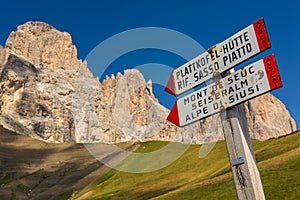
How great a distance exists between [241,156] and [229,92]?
1.57 meters

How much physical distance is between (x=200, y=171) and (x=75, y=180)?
86415 millimetres

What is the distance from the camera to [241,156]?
801cm

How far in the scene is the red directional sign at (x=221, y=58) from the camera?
26.5 feet

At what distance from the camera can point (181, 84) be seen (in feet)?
31.9

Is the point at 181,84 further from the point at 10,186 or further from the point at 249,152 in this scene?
the point at 10,186

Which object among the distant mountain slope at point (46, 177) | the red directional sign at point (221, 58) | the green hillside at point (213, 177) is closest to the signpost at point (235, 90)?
the red directional sign at point (221, 58)

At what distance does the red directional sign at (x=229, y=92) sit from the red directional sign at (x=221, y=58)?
313 millimetres

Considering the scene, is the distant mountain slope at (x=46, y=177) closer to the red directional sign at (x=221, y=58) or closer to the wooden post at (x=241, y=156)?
the red directional sign at (x=221, y=58)

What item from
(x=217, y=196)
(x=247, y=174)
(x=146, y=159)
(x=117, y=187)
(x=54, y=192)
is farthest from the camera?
(x=54, y=192)

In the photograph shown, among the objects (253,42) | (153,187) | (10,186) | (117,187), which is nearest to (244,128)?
(253,42)

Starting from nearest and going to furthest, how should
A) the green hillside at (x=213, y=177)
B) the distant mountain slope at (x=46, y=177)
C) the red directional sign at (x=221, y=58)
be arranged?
the red directional sign at (x=221, y=58) → the green hillside at (x=213, y=177) → the distant mountain slope at (x=46, y=177)

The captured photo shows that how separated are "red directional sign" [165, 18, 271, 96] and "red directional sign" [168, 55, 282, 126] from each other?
1.03 feet

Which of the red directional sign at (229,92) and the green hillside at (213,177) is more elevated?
the green hillside at (213,177)

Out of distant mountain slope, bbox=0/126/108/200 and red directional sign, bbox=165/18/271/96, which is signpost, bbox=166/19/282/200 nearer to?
red directional sign, bbox=165/18/271/96
